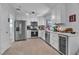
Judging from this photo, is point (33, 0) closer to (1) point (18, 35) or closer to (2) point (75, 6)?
(2) point (75, 6)

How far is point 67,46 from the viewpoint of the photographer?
447 cm

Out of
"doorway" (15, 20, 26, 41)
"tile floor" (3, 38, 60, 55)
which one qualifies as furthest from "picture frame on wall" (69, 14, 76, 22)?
"doorway" (15, 20, 26, 41)

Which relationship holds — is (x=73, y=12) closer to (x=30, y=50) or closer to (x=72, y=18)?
(x=72, y=18)

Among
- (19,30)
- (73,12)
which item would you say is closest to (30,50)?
(73,12)

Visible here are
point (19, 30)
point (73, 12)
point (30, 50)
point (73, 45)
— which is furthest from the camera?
point (19, 30)

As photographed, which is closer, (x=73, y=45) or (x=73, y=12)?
(x=73, y=45)

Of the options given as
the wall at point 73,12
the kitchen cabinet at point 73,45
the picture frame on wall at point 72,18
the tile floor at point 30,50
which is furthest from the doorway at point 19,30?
the kitchen cabinet at point 73,45

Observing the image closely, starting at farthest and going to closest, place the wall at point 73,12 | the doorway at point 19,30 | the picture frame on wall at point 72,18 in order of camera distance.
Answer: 1. the doorway at point 19,30
2. the picture frame on wall at point 72,18
3. the wall at point 73,12

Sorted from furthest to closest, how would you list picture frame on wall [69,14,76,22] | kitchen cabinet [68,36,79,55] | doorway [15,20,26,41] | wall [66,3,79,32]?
doorway [15,20,26,41] → picture frame on wall [69,14,76,22] → wall [66,3,79,32] → kitchen cabinet [68,36,79,55]

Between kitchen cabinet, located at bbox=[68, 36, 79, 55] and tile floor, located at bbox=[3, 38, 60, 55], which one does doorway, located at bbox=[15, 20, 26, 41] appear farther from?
kitchen cabinet, located at bbox=[68, 36, 79, 55]

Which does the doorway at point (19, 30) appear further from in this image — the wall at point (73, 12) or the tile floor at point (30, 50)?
the wall at point (73, 12)

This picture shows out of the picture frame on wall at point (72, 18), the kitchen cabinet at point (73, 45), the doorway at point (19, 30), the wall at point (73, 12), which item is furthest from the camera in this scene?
the doorway at point (19, 30)

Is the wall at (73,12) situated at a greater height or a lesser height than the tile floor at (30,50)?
greater

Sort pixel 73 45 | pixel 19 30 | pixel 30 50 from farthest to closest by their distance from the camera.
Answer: pixel 19 30 → pixel 30 50 → pixel 73 45
